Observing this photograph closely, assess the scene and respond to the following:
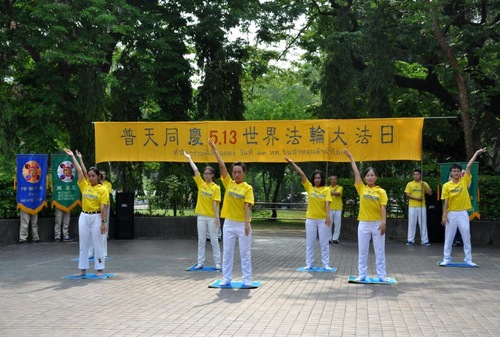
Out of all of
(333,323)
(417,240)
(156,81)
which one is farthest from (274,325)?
(156,81)

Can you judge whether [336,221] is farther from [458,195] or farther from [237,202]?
[237,202]

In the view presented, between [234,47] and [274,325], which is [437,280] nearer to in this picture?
[274,325]

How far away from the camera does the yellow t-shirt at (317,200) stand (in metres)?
12.1

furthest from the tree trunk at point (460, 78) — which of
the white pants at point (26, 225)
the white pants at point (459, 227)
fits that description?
the white pants at point (26, 225)

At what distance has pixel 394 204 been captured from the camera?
19.4m

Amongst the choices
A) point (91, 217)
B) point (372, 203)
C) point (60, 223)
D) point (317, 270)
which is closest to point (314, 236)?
point (317, 270)

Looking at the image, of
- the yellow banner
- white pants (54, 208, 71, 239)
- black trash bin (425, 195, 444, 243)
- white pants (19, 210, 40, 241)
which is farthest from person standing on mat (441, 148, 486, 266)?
white pants (19, 210, 40, 241)

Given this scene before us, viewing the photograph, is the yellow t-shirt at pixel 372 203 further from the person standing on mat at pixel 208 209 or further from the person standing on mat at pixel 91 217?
the person standing on mat at pixel 91 217

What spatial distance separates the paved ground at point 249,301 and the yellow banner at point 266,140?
13.5 feet

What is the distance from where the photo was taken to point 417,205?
17.8 metres

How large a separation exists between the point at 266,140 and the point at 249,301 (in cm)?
936

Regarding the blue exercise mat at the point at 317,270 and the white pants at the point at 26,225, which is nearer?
the blue exercise mat at the point at 317,270

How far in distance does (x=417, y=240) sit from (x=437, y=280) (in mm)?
8078

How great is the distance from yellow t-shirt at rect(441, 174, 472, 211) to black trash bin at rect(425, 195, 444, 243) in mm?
5540
